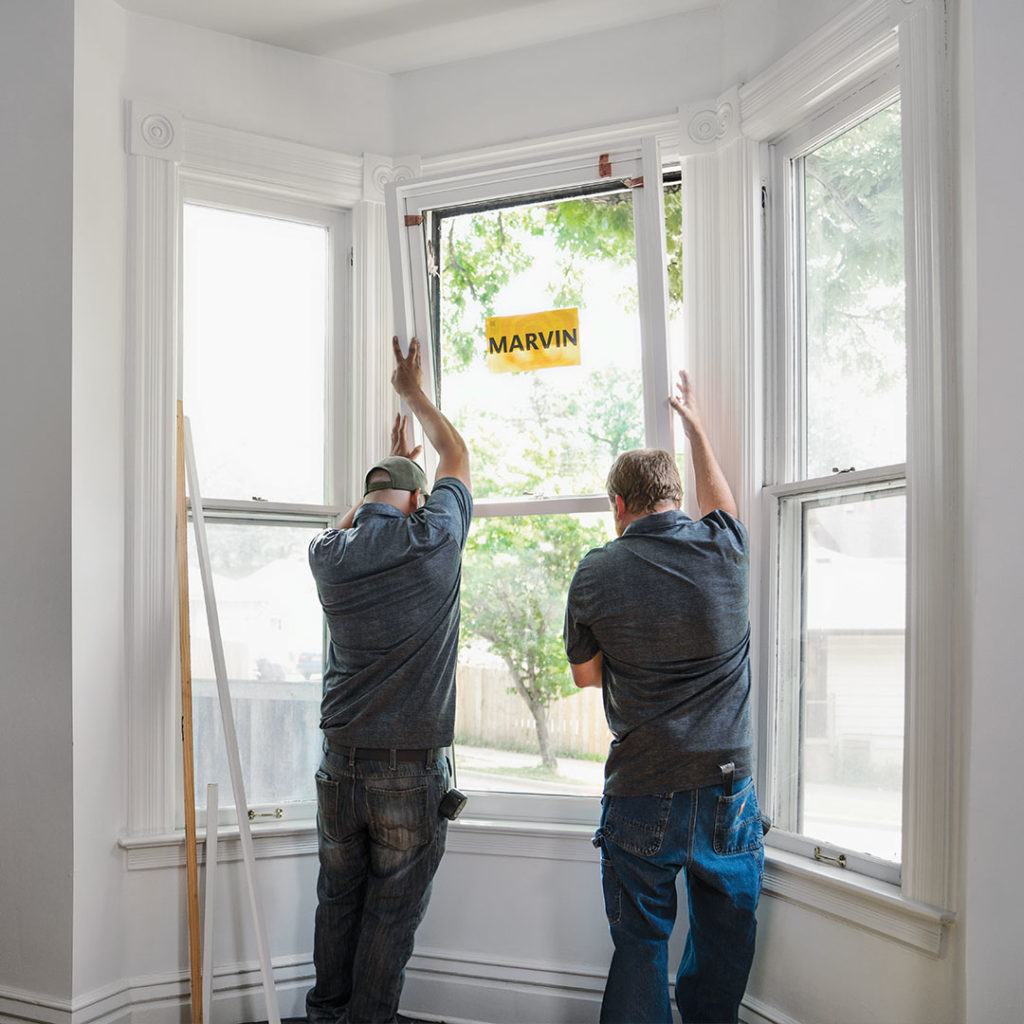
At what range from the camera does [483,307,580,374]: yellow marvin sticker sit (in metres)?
2.59

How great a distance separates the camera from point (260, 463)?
2.85 metres

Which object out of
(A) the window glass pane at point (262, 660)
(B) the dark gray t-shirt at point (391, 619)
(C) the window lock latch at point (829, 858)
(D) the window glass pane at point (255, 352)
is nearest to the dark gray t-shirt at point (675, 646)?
(C) the window lock latch at point (829, 858)

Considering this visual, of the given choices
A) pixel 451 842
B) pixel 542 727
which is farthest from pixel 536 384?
pixel 451 842

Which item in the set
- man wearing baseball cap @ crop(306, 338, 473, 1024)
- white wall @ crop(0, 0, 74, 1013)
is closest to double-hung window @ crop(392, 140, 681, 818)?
man wearing baseball cap @ crop(306, 338, 473, 1024)

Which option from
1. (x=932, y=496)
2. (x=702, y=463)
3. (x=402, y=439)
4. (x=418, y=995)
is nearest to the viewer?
(x=932, y=496)

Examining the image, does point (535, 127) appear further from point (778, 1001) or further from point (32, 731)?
point (778, 1001)

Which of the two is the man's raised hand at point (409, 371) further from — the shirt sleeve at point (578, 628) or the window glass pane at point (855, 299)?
the window glass pane at point (855, 299)

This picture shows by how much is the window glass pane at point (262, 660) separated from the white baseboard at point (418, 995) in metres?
0.46

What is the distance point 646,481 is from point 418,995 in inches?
61.8

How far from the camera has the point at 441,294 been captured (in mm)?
2775

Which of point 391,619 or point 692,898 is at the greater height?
point 391,619

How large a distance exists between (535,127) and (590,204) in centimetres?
40

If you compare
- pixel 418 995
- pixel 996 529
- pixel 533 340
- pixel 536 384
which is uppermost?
pixel 533 340

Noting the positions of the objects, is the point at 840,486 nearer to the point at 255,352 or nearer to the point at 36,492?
the point at 255,352
